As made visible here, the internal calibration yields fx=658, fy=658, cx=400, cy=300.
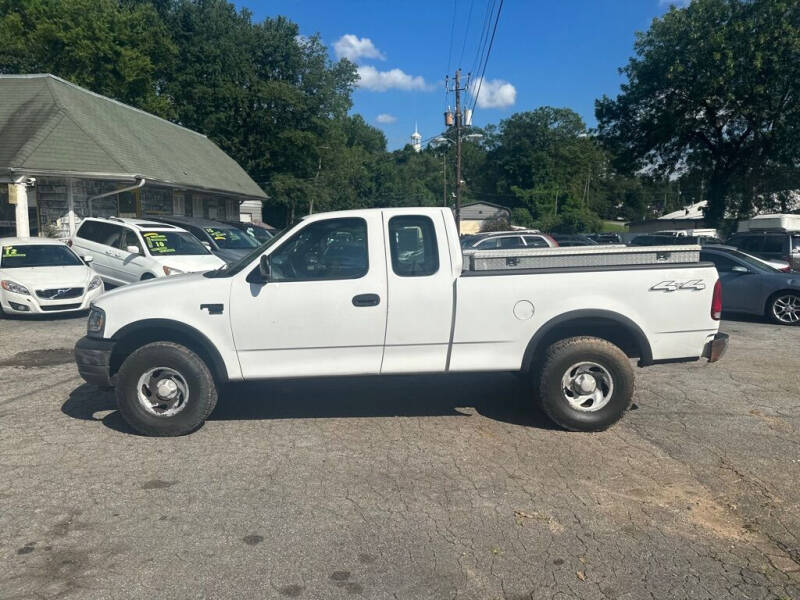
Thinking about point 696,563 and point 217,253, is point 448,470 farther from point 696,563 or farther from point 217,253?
point 217,253

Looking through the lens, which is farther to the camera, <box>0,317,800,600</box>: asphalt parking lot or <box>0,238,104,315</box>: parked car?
<box>0,238,104,315</box>: parked car

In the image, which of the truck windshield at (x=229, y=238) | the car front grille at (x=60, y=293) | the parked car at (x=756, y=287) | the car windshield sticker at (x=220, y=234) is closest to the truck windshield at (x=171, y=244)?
the car front grille at (x=60, y=293)

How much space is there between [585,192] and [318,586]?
103m

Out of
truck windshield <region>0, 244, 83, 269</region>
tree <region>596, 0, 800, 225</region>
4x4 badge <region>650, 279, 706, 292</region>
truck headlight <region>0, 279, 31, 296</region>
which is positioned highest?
tree <region>596, 0, 800, 225</region>

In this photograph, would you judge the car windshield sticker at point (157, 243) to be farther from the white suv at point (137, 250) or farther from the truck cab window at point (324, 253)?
the truck cab window at point (324, 253)

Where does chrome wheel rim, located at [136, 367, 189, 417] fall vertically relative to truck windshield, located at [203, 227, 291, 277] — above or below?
below

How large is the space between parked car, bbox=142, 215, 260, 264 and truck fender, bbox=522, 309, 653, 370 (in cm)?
1289

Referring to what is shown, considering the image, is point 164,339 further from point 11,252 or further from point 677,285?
point 11,252

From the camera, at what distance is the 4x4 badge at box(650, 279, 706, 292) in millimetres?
5660

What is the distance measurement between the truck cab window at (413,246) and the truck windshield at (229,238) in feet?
43.9

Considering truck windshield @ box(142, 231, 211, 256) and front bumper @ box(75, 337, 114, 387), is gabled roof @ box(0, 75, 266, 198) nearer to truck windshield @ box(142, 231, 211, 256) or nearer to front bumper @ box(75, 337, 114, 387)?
truck windshield @ box(142, 231, 211, 256)

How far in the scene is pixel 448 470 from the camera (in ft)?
16.4

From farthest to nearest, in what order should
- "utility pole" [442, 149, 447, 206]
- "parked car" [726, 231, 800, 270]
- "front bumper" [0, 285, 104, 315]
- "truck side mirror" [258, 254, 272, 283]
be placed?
"utility pole" [442, 149, 447, 206]
"parked car" [726, 231, 800, 270]
"front bumper" [0, 285, 104, 315]
"truck side mirror" [258, 254, 272, 283]

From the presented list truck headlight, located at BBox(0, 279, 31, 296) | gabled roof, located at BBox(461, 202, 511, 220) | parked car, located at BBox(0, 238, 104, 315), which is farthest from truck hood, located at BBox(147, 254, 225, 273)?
gabled roof, located at BBox(461, 202, 511, 220)
